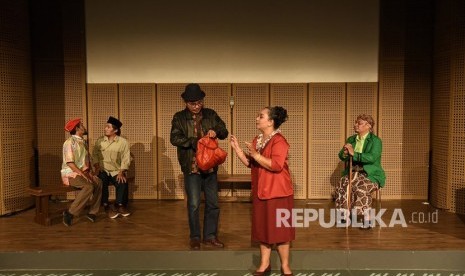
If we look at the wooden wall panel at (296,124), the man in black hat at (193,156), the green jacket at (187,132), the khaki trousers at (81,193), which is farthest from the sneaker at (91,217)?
the wooden wall panel at (296,124)

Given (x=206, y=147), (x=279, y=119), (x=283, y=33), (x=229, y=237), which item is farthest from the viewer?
(x=283, y=33)

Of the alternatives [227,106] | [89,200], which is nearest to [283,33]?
[227,106]

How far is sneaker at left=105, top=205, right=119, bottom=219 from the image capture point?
5973mm

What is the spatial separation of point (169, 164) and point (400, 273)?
368 centimetres

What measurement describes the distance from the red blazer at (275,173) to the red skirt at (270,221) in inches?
2.4

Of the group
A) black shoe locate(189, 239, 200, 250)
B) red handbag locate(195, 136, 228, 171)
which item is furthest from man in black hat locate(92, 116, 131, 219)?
red handbag locate(195, 136, 228, 171)

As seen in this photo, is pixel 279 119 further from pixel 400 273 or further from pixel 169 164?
pixel 169 164

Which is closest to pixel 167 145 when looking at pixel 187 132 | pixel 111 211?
pixel 111 211

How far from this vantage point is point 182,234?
5.25m

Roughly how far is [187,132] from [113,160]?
1733 millimetres

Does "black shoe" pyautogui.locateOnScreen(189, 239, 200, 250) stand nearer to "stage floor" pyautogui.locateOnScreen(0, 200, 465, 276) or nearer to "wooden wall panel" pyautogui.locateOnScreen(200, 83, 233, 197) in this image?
"stage floor" pyautogui.locateOnScreen(0, 200, 465, 276)

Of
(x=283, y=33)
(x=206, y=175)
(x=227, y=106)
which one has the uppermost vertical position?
(x=283, y=33)

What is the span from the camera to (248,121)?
700 centimetres

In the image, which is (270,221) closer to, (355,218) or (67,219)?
(355,218)
